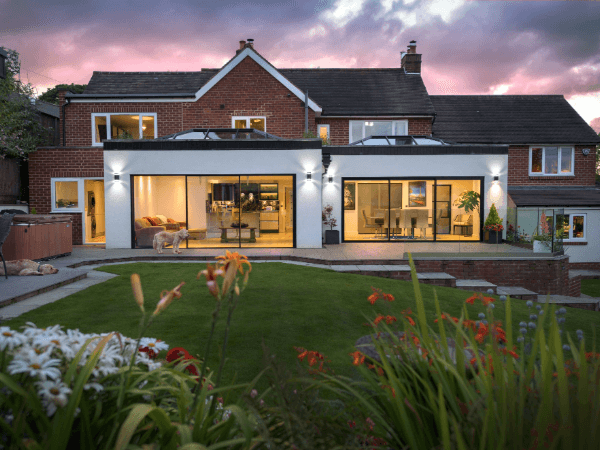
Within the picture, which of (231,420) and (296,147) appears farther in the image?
(296,147)

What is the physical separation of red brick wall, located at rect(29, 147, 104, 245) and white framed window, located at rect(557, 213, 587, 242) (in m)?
19.0

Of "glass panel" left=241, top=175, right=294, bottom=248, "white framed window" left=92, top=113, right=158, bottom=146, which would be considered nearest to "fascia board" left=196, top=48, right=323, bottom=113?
"white framed window" left=92, top=113, right=158, bottom=146

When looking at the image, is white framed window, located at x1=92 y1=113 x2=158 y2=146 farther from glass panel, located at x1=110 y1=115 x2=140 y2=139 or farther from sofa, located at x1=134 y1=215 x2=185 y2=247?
sofa, located at x1=134 y1=215 x2=185 y2=247

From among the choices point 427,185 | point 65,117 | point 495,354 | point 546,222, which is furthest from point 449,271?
point 65,117

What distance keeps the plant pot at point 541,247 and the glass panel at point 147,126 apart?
14.2 meters

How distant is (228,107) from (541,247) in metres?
12.2

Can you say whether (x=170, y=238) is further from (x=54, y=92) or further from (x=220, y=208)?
(x=54, y=92)

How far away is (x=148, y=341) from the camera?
6.21 ft

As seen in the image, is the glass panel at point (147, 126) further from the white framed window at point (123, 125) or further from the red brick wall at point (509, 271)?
the red brick wall at point (509, 271)

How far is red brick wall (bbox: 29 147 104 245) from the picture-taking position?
15.5 m

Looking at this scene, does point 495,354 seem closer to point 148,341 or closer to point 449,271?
point 148,341

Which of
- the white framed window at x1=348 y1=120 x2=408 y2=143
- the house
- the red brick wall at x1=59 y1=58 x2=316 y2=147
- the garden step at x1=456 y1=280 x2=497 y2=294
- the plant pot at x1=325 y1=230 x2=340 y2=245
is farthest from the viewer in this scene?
the white framed window at x1=348 y1=120 x2=408 y2=143

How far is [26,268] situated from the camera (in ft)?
28.1

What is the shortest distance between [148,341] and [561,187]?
21.4 metres
